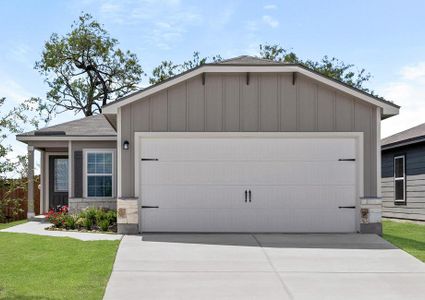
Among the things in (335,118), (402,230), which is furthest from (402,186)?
(335,118)

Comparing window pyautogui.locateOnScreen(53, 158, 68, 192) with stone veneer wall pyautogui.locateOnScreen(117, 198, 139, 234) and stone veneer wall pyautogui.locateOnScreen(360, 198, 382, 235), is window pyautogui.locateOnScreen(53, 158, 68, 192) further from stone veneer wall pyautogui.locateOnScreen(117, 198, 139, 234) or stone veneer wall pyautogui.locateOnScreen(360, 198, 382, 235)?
stone veneer wall pyautogui.locateOnScreen(360, 198, 382, 235)

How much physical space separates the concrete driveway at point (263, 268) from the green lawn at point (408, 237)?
296mm

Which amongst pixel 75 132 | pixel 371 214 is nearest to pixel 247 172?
pixel 371 214

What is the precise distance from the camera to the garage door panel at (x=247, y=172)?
519 inches

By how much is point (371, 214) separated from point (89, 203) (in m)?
8.23

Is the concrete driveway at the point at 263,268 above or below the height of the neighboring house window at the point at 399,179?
below

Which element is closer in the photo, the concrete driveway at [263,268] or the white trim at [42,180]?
the concrete driveway at [263,268]

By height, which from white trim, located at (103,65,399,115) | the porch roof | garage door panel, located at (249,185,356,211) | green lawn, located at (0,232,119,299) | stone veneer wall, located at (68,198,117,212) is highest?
white trim, located at (103,65,399,115)

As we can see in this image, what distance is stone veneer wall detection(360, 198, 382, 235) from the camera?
13.1 meters

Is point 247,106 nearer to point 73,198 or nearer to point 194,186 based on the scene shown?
point 194,186

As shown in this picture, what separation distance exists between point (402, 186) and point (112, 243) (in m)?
11.2

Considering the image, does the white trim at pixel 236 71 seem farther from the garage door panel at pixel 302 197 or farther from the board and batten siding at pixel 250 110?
the garage door panel at pixel 302 197

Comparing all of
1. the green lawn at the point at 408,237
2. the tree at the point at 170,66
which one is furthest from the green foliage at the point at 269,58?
the green lawn at the point at 408,237

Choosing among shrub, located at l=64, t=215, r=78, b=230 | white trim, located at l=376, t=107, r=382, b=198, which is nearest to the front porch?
shrub, located at l=64, t=215, r=78, b=230
